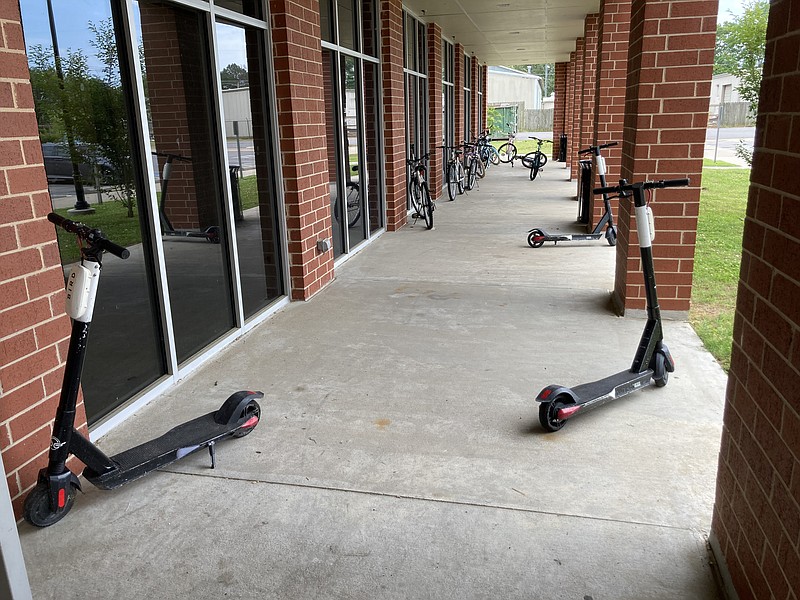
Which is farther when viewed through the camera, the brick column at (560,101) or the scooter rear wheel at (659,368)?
the brick column at (560,101)

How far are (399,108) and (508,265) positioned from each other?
310 centimetres

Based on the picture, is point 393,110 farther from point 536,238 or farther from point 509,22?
point 509,22

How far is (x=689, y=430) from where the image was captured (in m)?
2.86

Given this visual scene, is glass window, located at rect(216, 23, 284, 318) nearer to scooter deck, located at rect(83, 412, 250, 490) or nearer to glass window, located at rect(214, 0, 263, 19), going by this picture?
glass window, located at rect(214, 0, 263, 19)

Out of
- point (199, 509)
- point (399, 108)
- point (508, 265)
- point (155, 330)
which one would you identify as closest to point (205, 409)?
point (155, 330)

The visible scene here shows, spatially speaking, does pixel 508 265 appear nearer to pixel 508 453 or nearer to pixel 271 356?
pixel 271 356

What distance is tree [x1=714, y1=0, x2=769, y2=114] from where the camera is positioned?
21.8 feet

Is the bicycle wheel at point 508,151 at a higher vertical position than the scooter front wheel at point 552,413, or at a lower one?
higher

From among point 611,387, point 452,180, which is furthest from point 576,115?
point 611,387

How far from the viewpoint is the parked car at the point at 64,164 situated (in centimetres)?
275

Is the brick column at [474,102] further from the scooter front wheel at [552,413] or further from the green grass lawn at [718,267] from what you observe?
the scooter front wheel at [552,413]

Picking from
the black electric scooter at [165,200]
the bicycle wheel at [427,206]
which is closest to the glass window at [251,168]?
the black electric scooter at [165,200]

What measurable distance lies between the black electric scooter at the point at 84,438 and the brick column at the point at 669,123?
9.47 feet

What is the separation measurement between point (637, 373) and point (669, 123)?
183 cm
